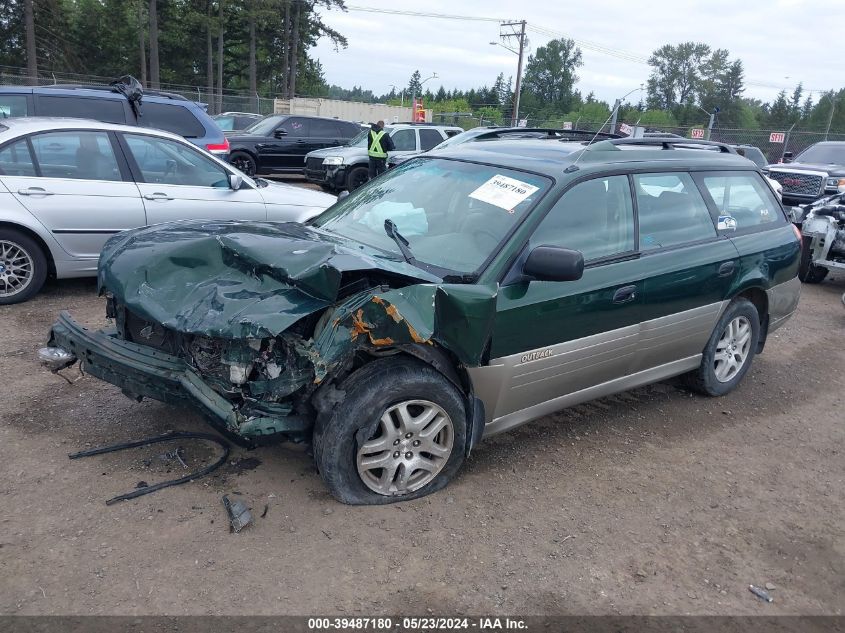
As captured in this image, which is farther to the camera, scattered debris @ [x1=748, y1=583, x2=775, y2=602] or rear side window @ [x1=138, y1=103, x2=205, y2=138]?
rear side window @ [x1=138, y1=103, x2=205, y2=138]

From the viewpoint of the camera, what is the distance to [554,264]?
10.5 feet

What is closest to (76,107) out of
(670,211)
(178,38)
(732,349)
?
(670,211)

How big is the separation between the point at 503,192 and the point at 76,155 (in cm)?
435

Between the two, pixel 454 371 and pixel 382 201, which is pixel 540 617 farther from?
pixel 382 201

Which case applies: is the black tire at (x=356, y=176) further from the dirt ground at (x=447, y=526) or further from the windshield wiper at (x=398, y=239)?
the windshield wiper at (x=398, y=239)

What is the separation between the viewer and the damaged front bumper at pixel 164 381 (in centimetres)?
294

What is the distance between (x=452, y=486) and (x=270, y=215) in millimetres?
4129

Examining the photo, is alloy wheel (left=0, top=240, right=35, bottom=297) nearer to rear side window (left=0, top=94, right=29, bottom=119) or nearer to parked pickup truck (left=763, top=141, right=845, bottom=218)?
rear side window (left=0, top=94, right=29, bottom=119)

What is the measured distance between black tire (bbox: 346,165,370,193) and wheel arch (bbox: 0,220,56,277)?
8.56 metres

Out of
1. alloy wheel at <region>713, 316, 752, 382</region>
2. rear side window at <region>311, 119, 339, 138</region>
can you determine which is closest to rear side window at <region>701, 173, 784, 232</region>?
alloy wheel at <region>713, 316, 752, 382</region>

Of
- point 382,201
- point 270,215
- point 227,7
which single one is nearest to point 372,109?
point 227,7

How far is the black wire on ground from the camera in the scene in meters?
3.21

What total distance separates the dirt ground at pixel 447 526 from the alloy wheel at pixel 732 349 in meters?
0.55

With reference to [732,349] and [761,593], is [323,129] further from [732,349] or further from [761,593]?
[761,593]
